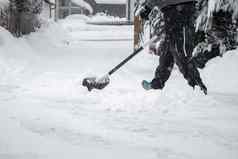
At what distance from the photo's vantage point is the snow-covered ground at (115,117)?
3572 mm

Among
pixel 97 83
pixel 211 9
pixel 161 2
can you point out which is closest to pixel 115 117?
pixel 97 83

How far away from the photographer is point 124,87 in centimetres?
627

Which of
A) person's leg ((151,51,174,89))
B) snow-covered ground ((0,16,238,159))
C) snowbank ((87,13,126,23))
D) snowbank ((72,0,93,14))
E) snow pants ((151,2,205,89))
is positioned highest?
snow pants ((151,2,205,89))

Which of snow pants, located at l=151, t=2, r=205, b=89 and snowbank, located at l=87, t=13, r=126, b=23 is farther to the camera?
snowbank, located at l=87, t=13, r=126, b=23

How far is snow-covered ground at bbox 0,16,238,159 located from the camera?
357 centimetres

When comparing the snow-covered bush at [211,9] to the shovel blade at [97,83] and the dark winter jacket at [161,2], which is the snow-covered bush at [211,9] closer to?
the dark winter jacket at [161,2]

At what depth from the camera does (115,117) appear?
15.1 ft

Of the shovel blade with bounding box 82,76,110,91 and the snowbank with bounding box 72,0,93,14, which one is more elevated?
the shovel blade with bounding box 82,76,110,91

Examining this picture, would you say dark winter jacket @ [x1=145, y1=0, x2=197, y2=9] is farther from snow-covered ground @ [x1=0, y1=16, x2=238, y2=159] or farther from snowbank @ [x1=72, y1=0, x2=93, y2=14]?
snowbank @ [x1=72, y1=0, x2=93, y2=14]

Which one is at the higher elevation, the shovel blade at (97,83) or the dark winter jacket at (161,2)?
the dark winter jacket at (161,2)

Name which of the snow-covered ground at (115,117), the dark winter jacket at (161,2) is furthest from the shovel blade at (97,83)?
the dark winter jacket at (161,2)

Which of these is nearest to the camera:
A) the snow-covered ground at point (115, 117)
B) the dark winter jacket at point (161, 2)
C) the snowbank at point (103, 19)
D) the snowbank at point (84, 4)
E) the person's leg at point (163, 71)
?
the snow-covered ground at point (115, 117)

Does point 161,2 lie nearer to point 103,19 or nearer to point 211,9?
point 211,9

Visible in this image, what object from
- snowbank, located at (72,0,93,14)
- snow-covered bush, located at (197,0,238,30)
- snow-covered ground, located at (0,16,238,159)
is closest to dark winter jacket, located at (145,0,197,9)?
snow-covered ground, located at (0,16,238,159)
